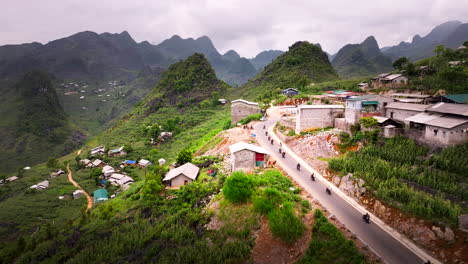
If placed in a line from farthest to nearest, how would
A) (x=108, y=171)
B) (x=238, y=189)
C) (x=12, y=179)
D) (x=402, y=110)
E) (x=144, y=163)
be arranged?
(x=12, y=179) → (x=144, y=163) → (x=108, y=171) → (x=402, y=110) → (x=238, y=189)

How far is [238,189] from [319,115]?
54.1 ft

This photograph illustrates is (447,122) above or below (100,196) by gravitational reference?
above

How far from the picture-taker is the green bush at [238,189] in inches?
725

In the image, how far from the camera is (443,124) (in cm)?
1845

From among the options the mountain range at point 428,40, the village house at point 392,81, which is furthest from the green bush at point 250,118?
the mountain range at point 428,40

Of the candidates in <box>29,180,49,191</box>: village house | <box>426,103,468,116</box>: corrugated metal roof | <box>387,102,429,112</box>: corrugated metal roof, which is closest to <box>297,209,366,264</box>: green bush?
<box>426,103,468,116</box>: corrugated metal roof

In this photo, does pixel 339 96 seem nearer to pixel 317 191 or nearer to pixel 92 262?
pixel 317 191

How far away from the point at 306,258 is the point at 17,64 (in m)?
224

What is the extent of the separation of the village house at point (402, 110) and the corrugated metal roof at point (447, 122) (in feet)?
8.86

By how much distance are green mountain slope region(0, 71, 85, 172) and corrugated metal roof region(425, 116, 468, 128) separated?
92.0 metres

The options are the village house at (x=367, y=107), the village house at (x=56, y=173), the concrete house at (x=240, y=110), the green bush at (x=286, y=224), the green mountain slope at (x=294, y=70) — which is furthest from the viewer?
the green mountain slope at (x=294, y=70)

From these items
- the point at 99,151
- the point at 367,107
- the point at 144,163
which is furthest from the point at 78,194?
A: the point at 367,107

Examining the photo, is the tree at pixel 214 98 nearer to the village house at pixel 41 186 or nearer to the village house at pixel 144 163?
the village house at pixel 144 163

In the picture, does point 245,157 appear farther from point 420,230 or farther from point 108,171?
point 108,171
